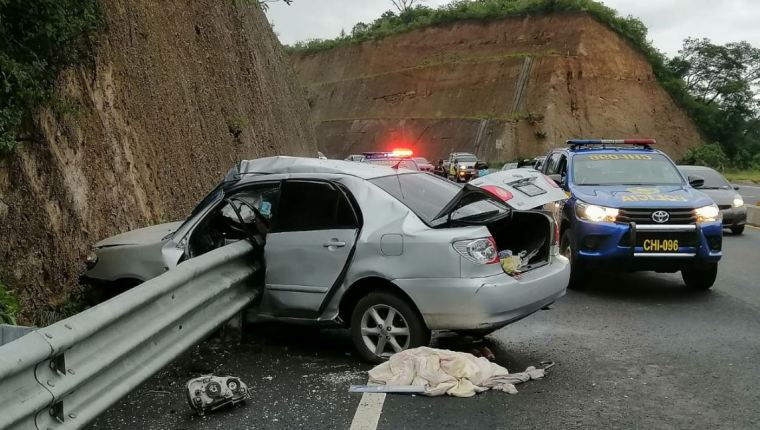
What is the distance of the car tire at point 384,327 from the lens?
5.69 metres

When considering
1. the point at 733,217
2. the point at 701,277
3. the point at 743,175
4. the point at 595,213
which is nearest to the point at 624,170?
the point at 595,213

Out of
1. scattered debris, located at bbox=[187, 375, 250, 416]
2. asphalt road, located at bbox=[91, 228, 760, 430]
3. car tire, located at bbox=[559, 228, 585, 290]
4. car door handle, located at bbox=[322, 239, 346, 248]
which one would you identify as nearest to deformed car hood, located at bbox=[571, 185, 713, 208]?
car tire, located at bbox=[559, 228, 585, 290]

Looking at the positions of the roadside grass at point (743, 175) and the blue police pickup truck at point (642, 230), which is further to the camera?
the roadside grass at point (743, 175)

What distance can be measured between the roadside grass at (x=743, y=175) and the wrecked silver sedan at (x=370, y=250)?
4258 centimetres

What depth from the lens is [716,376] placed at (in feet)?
18.2

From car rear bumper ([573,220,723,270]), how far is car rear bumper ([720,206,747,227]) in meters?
7.57

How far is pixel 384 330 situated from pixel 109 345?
7.50ft

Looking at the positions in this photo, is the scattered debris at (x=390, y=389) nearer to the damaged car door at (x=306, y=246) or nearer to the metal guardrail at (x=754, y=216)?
the damaged car door at (x=306, y=246)

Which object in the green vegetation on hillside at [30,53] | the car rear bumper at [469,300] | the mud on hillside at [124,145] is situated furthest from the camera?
the mud on hillside at [124,145]

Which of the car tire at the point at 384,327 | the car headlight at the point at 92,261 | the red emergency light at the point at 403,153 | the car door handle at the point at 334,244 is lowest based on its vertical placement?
the car tire at the point at 384,327

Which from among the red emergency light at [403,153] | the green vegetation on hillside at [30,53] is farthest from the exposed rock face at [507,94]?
the green vegetation on hillside at [30,53]

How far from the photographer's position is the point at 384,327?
5.81 m

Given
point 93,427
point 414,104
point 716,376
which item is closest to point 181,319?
point 93,427

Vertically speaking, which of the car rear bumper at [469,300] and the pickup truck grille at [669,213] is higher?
the pickup truck grille at [669,213]
